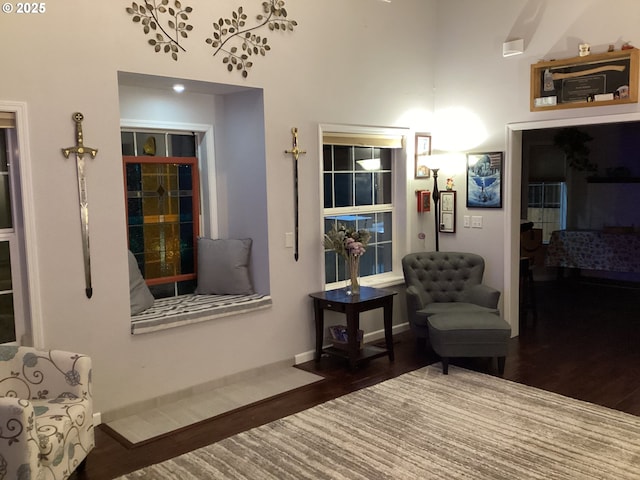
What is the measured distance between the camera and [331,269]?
539cm

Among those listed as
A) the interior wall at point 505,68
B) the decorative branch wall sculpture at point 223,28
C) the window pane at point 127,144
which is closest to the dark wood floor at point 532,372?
the interior wall at point 505,68

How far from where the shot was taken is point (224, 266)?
469cm

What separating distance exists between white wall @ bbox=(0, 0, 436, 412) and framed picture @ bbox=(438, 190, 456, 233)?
2.76 ft

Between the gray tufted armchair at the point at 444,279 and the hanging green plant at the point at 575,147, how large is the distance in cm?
372

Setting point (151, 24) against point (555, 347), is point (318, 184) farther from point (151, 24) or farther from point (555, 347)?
point (555, 347)

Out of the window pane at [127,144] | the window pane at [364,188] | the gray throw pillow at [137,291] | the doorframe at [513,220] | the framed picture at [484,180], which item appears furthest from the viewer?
the window pane at [364,188]

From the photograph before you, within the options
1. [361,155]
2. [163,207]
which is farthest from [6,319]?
[361,155]

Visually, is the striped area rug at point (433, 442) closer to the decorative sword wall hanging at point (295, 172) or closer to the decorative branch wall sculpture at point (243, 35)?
the decorative sword wall hanging at point (295, 172)

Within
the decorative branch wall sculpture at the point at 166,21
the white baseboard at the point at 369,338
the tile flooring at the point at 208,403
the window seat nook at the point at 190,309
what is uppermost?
the decorative branch wall sculpture at the point at 166,21

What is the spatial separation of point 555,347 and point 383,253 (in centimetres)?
181

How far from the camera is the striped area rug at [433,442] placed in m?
3.08

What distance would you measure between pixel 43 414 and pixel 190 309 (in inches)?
59.3

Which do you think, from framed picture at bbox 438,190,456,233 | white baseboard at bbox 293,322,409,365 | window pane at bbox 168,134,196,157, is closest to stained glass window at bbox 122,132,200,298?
window pane at bbox 168,134,196,157

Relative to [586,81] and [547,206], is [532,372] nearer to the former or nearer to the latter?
[586,81]
